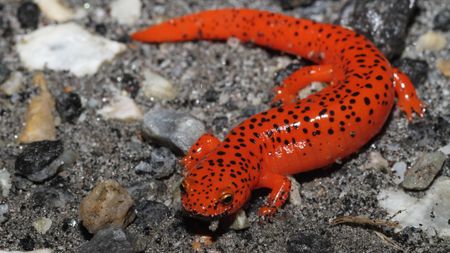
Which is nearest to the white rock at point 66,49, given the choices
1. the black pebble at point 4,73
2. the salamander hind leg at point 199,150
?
the black pebble at point 4,73

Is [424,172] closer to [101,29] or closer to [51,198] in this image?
[51,198]

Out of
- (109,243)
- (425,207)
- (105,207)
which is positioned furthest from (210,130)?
(425,207)

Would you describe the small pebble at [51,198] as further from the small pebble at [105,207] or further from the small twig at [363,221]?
the small twig at [363,221]

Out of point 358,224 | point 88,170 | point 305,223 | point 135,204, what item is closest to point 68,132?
point 88,170

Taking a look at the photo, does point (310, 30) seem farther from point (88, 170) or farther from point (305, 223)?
point (88, 170)

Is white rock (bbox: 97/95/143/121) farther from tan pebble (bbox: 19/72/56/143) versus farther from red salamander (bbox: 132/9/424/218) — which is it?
red salamander (bbox: 132/9/424/218)

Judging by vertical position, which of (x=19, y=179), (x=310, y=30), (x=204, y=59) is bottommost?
(x=19, y=179)
